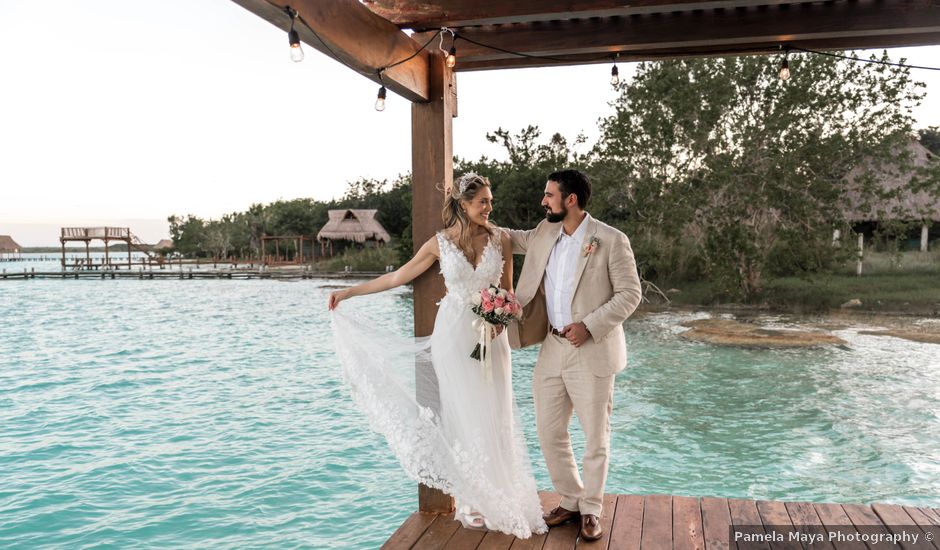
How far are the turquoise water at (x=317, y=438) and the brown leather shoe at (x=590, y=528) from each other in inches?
119

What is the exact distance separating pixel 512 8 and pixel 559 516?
2.52m

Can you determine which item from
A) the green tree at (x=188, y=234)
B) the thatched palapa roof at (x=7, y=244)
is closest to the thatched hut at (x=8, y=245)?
the thatched palapa roof at (x=7, y=244)

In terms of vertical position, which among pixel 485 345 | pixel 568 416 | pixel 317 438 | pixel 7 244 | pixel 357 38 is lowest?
pixel 317 438

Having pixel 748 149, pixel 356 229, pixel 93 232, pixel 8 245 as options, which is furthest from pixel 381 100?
pixel 8 245

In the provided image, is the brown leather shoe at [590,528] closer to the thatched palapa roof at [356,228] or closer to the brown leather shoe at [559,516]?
the brown leather shoe at [559,516]

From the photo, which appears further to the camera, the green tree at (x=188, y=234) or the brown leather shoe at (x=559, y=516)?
the green tree at (x=188, y=234)

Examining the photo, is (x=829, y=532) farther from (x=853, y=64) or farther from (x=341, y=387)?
(x=853, y=64)

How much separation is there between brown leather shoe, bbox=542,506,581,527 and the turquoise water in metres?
2.85

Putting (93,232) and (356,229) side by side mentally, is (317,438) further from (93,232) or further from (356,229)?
(93,232)

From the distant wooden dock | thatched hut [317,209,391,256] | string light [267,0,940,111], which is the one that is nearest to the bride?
string light [267,0,940,111]

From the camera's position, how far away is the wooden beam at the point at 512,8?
3359 millimetres

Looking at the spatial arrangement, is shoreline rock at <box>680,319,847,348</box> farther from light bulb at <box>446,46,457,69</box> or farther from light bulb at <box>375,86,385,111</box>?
light bulb at <box>375,86,385,111</box>

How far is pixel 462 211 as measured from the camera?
3361 millimetres

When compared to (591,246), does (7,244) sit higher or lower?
lower
